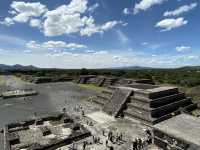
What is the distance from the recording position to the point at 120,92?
34.2m

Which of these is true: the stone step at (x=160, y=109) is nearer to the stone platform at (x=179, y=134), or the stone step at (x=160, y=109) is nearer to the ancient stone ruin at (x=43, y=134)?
the stone platform at (x=179, y=134)

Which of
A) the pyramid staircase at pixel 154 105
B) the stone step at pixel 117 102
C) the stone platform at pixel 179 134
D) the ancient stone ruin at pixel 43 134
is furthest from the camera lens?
the stone step at pixel 117 102

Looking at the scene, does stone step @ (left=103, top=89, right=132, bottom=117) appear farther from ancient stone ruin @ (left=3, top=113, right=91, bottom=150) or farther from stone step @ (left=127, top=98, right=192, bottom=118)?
ancient stone ruin @ (left=3, top=113, right=91, bottom=150)

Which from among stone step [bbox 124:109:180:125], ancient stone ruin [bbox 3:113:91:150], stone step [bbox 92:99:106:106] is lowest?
ancient stone ruin [bbox 3:113:91:150]

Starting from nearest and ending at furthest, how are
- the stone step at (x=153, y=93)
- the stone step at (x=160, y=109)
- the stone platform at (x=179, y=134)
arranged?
the stone platform at (x=179, y=134), the stone step at (x=160, y=109), the stone step at (x=153, y=93)

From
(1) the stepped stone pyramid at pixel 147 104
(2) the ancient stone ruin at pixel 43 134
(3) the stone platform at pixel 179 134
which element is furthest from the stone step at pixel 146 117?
(2) the ancient stone ruin at pixel 43 134

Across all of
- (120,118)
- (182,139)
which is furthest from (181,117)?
(120,118)

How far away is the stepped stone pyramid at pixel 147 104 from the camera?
88.9 ft

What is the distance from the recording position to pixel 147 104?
2794 centimetres

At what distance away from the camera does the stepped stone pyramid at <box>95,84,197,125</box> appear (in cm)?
2710

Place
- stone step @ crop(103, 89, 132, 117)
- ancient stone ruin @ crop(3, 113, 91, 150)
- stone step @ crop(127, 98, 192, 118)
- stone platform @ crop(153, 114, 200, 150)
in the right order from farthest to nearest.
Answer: stone step @ crop(103, 89, 132, 117)
stone step @ crop(127, 98, 192, 118)
ancient stone ruin @ crop(3, 113, 91, 150)
stone platform @ crop(153, 114, 200, 150)

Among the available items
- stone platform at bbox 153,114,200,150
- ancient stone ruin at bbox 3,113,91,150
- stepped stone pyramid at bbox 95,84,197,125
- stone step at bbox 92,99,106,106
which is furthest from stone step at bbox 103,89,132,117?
stone platform at bbox 153,114,200,150

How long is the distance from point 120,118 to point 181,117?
389 inches

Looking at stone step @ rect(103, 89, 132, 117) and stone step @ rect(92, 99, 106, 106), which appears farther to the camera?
stone step @ rect(92, 99, 106, 106)
